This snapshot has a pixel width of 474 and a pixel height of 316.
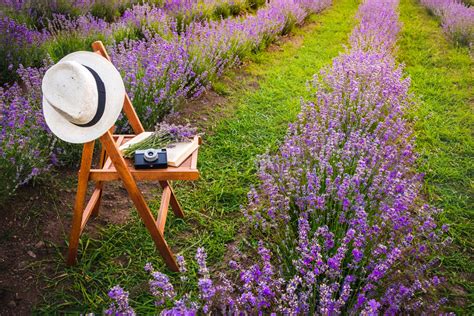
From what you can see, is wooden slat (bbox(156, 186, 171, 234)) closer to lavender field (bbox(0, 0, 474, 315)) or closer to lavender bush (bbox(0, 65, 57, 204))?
lavender field (bbox(0, 0, 474, 315))

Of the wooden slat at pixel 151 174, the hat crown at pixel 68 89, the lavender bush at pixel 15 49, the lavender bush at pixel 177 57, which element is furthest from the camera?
the lavender bush at pixel 15 49

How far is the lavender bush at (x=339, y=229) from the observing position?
185 cm

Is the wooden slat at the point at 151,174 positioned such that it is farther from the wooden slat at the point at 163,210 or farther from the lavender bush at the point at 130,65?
the lavender bush at the point at 130,65

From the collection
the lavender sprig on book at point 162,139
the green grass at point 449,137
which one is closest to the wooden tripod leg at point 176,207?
the lavender sprig on book at point 162,139

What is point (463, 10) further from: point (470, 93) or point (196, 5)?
point (196, 5)

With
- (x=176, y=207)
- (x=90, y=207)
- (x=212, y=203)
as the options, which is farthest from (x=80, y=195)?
(x=212, y=203)

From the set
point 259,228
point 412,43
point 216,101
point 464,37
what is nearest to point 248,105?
point 216,101

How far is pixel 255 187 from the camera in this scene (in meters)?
3.32

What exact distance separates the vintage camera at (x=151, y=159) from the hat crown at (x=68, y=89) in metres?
0.46

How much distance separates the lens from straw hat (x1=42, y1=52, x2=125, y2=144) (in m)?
1.79

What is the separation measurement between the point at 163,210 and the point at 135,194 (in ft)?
1.25

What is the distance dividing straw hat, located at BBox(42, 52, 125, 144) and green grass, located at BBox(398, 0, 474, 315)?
7.14 feet

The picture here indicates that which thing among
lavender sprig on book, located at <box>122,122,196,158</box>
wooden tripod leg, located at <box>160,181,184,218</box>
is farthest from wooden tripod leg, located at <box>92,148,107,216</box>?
wooden tripod leg, located at <box>160,181,184,218</box>

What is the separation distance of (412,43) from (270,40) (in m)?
2.62
